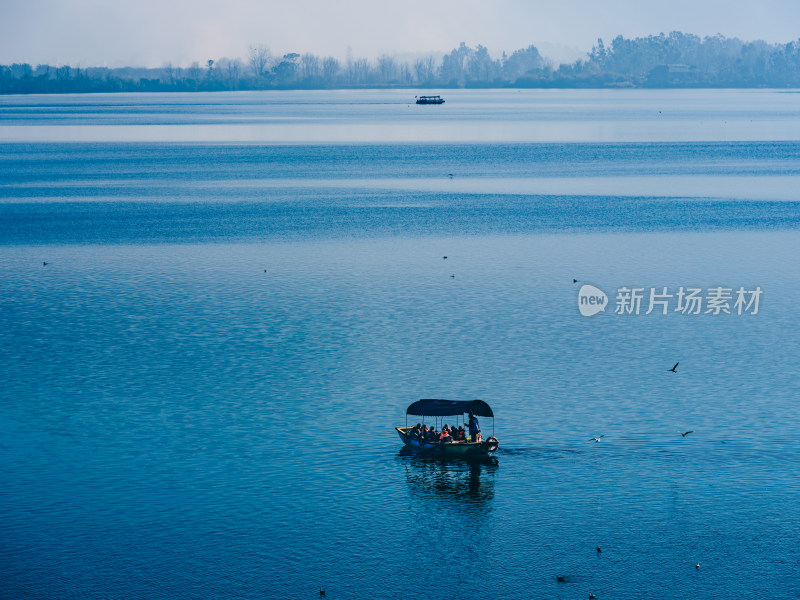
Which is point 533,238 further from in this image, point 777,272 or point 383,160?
point 383,160

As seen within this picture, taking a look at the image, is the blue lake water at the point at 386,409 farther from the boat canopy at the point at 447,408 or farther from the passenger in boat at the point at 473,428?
the boat canopy at the point at 447,408

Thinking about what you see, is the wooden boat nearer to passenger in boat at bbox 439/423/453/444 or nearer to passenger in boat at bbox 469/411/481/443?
passenger in boat at bbox 439/423/453/444

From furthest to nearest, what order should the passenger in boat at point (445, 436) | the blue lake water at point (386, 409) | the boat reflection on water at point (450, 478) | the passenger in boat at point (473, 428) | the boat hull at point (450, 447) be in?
the passenger in boat at point (445, 436) < the passenger in boat at point (473, 428) < the boat hull at point (450, 447) < the boat reflection on water at point (450, 478) < the blue lake water at point (386, 409)

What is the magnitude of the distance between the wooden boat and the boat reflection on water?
38cm

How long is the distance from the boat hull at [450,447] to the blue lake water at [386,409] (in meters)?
0.72

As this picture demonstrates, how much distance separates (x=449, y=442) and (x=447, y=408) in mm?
1753

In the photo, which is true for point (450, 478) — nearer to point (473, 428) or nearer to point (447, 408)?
point (473, 428)

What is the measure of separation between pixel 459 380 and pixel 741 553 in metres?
21.2

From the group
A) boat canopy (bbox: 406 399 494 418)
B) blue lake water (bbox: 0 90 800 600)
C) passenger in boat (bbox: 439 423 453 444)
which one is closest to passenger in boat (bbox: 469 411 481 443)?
boat canopy (bbox: 406 399 494 418)

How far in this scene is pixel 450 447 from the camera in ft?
149

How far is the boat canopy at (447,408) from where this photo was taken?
151ft

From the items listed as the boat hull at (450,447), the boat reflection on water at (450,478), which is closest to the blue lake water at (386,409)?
the boat reflection on water at (450,478)

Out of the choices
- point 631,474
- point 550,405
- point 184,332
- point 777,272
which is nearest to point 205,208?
point 184,332

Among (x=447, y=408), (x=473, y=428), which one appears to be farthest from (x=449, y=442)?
(x=447, y=408)
